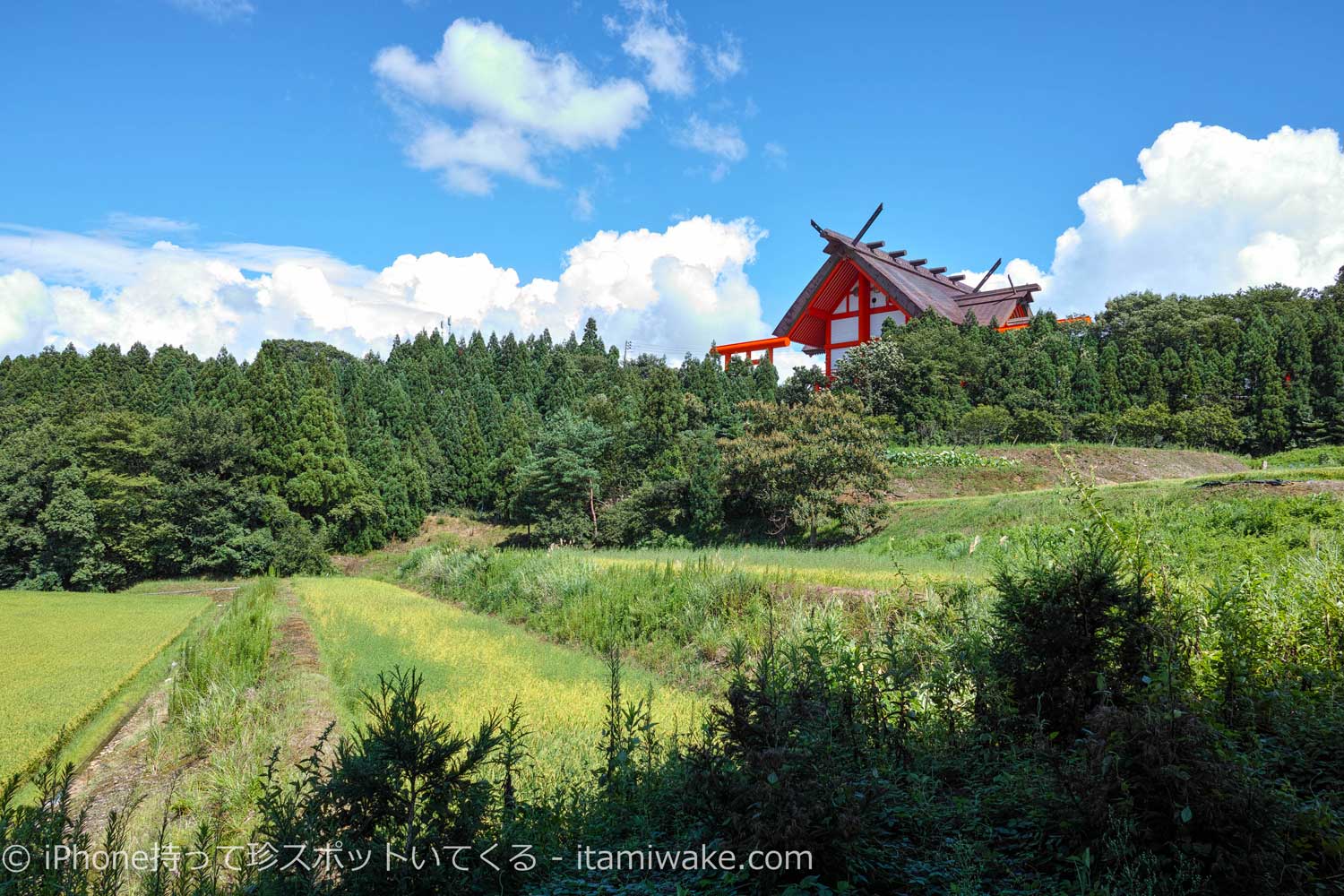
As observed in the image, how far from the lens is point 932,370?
31250 millimetres

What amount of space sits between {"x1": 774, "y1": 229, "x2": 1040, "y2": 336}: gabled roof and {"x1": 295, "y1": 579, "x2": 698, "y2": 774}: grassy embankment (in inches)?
1241

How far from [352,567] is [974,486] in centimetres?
2872

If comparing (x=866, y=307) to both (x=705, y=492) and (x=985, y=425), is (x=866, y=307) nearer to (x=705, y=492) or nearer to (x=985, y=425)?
(x=985, y=425)

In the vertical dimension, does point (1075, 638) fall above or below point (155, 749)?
above

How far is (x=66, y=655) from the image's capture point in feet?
43.7

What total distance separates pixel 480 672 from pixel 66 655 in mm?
9106

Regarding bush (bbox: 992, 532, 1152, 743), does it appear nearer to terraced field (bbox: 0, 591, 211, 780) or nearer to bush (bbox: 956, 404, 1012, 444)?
terraced field (bbox: 0, 591, 211, 780)

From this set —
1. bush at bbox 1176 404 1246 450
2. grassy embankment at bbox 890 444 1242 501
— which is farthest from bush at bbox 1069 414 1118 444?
grassy embankment at bbox 890 444 1242 501

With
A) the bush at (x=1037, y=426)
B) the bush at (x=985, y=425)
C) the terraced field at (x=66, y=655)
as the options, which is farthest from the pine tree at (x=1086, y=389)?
the terraced field at (x=66, y=655)

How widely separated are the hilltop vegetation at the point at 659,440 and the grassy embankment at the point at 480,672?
1180 centimetres

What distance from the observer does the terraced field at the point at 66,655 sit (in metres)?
8.85

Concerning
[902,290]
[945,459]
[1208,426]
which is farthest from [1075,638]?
[902,290]

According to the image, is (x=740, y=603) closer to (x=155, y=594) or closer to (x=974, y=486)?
(x=974, y=486)

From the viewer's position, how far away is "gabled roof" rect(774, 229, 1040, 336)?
131ft
